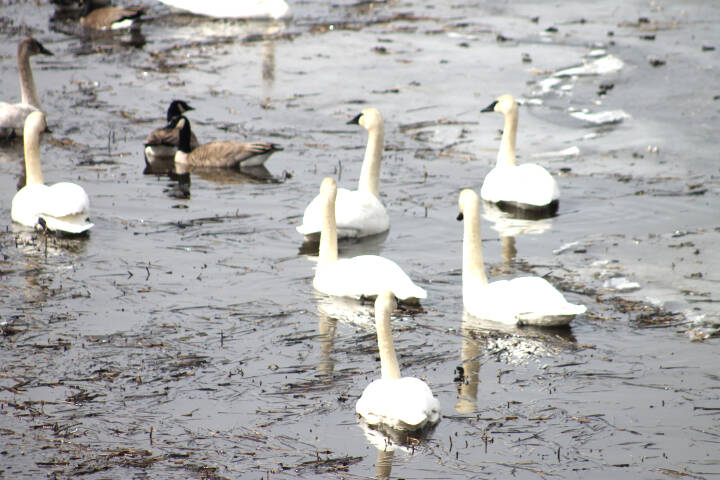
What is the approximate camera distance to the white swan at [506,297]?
8.65 meters

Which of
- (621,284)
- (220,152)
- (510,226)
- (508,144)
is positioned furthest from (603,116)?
(621,284)

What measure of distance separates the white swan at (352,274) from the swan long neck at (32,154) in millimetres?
3980

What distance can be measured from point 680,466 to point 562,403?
3.45 feet

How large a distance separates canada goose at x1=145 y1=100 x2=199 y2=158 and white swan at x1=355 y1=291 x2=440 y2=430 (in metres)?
8.15

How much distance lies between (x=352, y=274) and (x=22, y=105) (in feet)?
27.2

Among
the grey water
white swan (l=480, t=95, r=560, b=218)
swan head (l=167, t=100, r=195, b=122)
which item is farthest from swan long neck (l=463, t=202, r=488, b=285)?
swan head (l=167, t=100, r=195, b=122)

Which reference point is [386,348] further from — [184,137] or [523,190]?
[184,137]

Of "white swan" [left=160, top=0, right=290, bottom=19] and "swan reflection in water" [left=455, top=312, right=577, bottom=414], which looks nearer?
"swan reflection in water" [left=455, top=312, right=577, bottom=414]

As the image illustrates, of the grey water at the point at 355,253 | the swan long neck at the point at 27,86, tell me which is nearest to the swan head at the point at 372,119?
the grey water at the point at 355,253

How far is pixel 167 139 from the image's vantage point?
1459 centimetres

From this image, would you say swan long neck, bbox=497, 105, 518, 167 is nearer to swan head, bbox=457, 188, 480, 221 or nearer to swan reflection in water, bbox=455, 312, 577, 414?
swan head, bbox=457, 188, 480, 221

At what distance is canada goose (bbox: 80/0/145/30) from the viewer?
22062 millimetres

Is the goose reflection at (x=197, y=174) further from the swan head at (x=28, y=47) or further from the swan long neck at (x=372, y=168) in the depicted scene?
the swan head at (x=28, y=47)

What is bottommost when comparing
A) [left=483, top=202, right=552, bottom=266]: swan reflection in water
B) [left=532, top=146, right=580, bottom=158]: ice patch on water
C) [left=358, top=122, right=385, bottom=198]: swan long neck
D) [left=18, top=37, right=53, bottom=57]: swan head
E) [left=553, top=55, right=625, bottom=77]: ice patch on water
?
[left=483, top=202, right=552, bottom=266]: swan reflection in water
